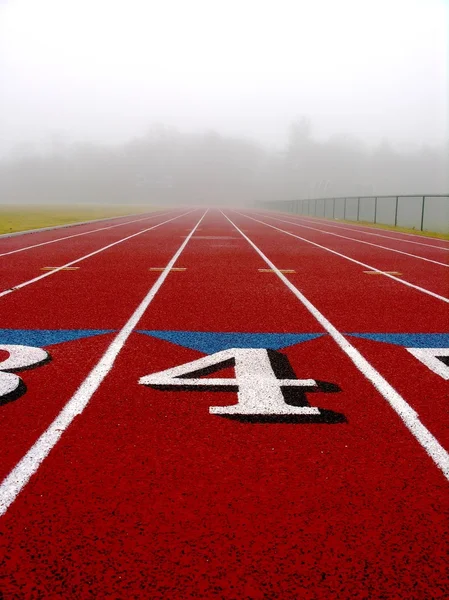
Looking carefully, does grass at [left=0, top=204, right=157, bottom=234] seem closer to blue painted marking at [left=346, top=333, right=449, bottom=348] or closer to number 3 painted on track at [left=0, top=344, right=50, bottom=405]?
number 3 painted on track at [left=0, top=344, right=50, bottom=405]

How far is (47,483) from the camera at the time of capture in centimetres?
313

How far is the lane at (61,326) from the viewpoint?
13.3 feet

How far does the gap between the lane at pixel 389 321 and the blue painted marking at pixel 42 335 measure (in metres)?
2.83

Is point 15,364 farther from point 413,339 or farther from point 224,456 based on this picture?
point 413,339

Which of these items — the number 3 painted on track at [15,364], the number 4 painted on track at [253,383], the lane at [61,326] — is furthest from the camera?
the number 3 painted on track at [15,364]

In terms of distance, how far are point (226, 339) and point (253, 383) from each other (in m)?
1.53

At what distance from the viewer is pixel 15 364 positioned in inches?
209

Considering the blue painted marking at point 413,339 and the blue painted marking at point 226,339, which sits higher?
the blue painted marking at point 226,339

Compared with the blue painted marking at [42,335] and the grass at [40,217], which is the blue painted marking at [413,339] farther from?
the grass at [40,217]

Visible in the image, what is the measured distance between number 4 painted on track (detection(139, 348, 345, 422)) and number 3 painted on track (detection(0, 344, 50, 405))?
958 mm

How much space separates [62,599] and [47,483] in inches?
37.3

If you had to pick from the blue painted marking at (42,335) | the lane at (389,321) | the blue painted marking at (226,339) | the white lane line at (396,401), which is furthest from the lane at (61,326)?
the lane at (389,321)

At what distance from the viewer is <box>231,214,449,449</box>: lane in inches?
182

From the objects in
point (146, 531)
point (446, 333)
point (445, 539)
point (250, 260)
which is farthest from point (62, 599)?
point (250, 260)
